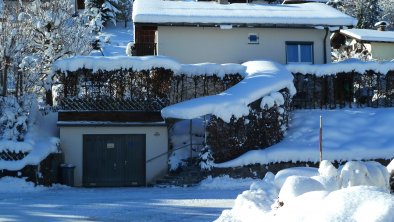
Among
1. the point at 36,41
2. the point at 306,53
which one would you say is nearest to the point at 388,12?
the point at 306,53

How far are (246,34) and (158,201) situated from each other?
1294 cm

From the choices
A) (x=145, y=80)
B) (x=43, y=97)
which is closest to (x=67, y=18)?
(x=43, y=97)

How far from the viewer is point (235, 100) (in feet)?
65.8

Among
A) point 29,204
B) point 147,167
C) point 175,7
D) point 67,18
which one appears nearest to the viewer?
point 29,204

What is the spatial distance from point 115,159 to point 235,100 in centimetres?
509

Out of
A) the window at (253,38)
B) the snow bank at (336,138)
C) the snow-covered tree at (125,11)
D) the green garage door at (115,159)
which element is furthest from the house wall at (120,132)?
the snow-covered tree at (125,11)

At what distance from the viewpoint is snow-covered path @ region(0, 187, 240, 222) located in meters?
12.9

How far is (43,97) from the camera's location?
29547 mm

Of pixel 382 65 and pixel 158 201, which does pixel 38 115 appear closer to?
pixel 158 201

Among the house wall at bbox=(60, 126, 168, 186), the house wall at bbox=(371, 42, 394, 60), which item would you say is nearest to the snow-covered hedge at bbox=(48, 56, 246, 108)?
the house wall at bbox=(60, 126, 168, 186)

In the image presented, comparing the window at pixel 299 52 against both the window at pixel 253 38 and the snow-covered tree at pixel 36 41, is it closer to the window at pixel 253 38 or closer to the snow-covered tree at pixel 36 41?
Answer: the window at pixel 253 38

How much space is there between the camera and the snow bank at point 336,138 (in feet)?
65.5

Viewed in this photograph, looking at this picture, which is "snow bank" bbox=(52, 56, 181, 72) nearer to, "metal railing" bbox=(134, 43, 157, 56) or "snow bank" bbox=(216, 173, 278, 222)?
"metal railing" bbox=(134, 43, 157, 56)

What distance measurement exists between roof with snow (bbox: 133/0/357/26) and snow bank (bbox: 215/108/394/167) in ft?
14.4
